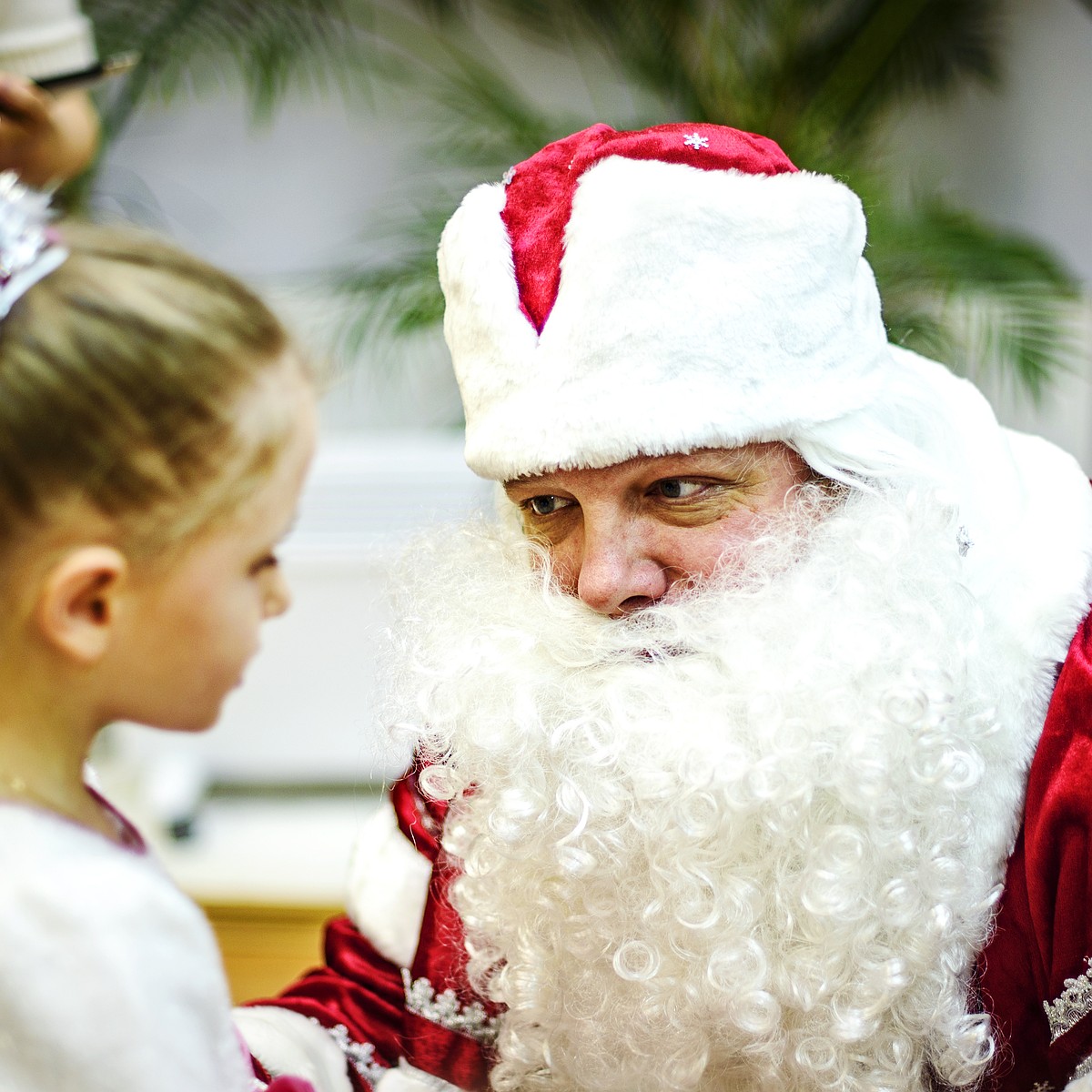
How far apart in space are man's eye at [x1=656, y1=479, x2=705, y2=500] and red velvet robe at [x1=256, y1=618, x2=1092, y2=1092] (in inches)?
15.6

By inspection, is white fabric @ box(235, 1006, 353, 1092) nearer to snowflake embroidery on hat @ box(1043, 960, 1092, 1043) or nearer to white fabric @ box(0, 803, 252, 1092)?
white fabric @ box(0, 803, 252, 1092)

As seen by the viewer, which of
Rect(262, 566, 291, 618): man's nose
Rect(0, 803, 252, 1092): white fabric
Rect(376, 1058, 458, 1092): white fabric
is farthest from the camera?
Rect(376, 1058, 458, 1092): white fabric

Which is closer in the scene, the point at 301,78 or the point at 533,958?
the point at 533,958

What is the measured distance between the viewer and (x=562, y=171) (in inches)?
48.4

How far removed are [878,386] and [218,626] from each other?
2.47 ft

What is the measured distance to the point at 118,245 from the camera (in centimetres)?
71

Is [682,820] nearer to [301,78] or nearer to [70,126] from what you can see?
[70,126]

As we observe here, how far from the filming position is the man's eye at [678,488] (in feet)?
3.91

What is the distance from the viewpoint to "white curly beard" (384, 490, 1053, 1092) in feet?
3.56

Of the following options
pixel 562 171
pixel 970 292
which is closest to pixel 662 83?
pixel 970 292

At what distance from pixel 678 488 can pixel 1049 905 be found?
523 mm

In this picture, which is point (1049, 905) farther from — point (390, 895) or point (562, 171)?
point (562, 171)

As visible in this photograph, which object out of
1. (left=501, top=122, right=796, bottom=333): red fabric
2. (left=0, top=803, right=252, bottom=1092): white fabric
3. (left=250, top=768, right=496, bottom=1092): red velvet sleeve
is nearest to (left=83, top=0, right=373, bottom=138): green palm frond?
(left=501, top=122, right=796, bottom=333): red fabric

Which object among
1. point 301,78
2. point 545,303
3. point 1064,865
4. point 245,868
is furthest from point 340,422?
point 1064,865
